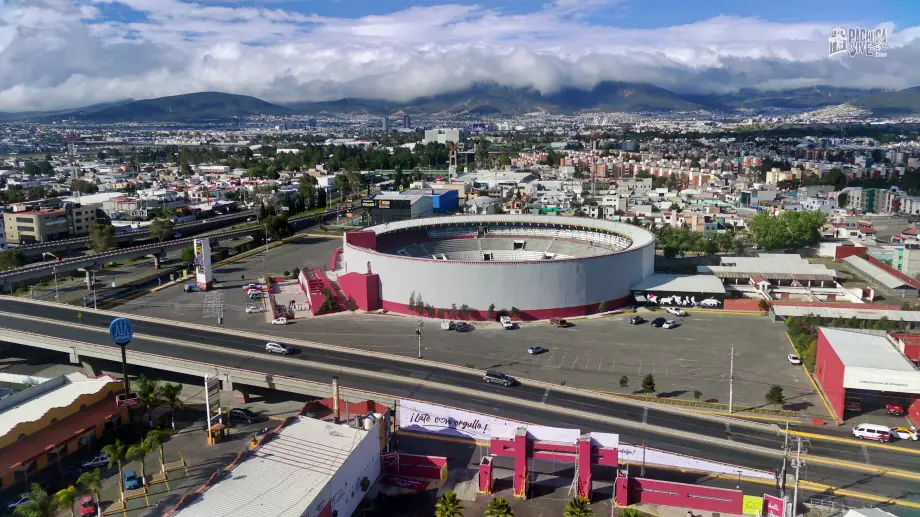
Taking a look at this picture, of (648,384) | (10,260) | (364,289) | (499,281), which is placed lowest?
(648,384)

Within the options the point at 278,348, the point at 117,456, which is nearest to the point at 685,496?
the point at 117,456

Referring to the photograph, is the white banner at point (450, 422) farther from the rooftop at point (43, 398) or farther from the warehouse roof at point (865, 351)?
the warehouse roof at point (865, 351)

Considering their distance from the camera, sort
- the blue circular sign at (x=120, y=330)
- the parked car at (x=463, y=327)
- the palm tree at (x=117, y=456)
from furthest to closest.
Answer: the parked car at (x=463, y=327), the blue circular sign at (x=120, y=330), the palm tree at (x=117, y=456)

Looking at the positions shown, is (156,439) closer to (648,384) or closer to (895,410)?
(648,384)

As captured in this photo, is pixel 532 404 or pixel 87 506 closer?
pixel 87 506

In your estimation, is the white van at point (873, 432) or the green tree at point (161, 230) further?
the green tree at point (161, 230)

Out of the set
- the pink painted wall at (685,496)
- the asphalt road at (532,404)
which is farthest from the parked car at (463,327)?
→ the pink painted wall at (685,496)

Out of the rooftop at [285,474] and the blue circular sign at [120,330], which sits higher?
→ the blue circular sign at [120,330]
